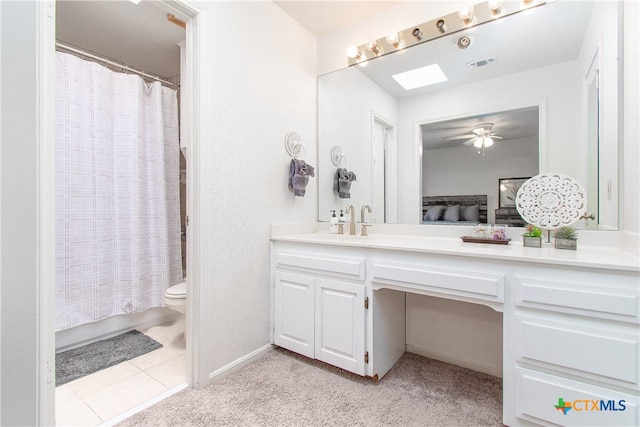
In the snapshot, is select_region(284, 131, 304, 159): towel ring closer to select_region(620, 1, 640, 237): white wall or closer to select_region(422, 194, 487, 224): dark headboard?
select_region(422, 194, 487, 224): dark headboard

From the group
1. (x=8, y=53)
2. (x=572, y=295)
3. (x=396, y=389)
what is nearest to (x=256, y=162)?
(x=8, y=53)

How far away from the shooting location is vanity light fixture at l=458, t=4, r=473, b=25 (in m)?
1.81

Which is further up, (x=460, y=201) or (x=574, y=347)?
(x=460, y=201)

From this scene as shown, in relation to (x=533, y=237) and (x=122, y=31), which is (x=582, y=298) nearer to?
(x=533, y=237)

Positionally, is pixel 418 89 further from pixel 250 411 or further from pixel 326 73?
pixel 250 411

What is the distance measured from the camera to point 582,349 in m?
1.12

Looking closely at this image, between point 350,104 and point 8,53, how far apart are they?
1.93 m

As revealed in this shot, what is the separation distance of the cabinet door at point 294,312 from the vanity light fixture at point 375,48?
169 centimetres

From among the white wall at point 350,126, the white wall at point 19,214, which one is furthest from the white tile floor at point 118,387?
the white wall at point 350,126

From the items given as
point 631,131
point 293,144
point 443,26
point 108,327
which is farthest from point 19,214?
point 631,131

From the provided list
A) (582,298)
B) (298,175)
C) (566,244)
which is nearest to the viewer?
(582,298)

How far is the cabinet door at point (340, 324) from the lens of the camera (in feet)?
5.48

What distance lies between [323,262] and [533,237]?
44.1 inches

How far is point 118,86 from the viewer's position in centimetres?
239
